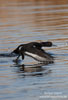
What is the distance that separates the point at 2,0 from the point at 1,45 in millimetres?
16912

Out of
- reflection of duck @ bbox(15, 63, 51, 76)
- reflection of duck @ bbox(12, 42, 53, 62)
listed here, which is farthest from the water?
reflection of duck @ bbox(12, 42, 53, 62)

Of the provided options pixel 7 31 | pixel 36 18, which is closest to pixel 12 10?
pixel 36 18

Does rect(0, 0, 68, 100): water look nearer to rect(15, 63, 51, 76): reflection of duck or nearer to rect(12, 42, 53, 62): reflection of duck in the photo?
rect(15, 63, 51, 76): reflection of duck

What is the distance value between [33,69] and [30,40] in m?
4.63

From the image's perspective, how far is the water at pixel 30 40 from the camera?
9.09 meters

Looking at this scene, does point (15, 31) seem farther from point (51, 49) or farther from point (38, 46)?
point (38, 46)

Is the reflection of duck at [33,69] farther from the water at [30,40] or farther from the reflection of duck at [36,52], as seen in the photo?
the reflection of duck at [36,52]

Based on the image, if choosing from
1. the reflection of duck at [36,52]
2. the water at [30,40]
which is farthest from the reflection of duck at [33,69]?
the reflection of duck at [36,52]

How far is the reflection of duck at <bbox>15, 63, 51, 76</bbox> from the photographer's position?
35.5ft

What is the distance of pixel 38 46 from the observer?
489 inches

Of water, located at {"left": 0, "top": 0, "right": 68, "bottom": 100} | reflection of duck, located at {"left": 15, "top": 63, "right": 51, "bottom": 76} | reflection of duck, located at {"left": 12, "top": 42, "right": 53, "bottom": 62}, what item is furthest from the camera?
reflection of duck, located at {"left": 12, "top": 42, "right": 53, "bottom": 62}

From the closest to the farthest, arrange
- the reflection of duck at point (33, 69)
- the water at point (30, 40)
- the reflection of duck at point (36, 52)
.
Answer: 1. the water at point (30, 40)
2. the reflection of duck at point (33, 69)
3. the reflection of duck at point (36, 52)

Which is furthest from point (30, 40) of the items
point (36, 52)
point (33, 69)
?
point (33, 69)

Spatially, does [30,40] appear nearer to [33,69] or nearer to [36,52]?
[36,52]
